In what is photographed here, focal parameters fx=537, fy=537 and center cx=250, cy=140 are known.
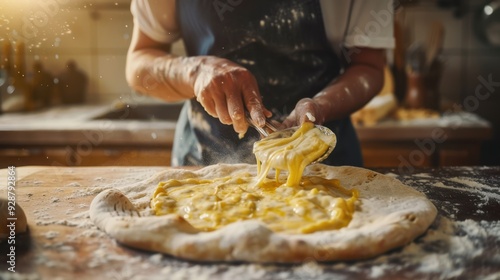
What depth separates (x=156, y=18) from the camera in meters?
1.90

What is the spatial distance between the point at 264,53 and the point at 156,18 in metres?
0.40

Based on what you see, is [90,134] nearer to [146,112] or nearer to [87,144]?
[87,144]

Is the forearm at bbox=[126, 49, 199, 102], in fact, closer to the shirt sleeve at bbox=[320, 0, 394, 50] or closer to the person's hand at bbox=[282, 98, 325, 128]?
the person's hand at bbox=[282, 98, 325, 128]

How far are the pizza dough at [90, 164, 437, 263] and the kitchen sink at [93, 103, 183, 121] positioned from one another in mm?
1830

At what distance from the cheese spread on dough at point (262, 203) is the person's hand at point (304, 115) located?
174mm

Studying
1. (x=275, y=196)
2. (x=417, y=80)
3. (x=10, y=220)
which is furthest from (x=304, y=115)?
(x=417, y=80)

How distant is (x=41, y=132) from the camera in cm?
257

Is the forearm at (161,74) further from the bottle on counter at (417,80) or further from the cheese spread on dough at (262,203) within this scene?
the bottle on counter at (417,80)

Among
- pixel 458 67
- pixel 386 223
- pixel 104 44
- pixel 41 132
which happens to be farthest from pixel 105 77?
pixel 386 223

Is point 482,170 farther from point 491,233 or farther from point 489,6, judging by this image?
point 489,6

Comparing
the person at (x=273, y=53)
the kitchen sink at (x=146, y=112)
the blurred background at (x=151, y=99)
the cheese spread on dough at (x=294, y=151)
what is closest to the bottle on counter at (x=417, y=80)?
the blurred background at (x=151, y=99)

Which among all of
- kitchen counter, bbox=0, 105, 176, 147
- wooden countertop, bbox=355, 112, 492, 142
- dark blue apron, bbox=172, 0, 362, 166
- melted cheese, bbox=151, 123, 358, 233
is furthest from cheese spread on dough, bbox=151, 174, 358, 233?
wooden countertop, bbox=355, 112, 492, 142

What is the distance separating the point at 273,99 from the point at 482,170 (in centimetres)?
72

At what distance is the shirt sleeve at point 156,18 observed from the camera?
188cm
